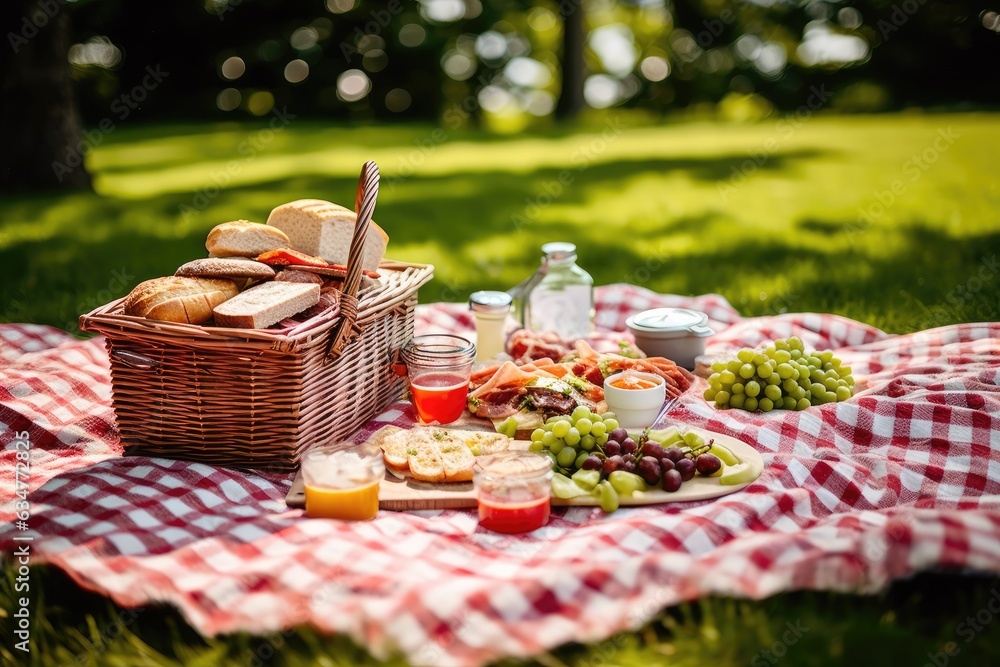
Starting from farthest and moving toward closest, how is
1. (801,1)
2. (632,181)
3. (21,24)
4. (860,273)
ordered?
1. (801,1)
2. (632,181)
3. (21,24)
4. (860,273)

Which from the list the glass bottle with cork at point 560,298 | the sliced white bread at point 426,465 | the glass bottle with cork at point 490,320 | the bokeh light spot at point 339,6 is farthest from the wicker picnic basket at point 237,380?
the bokeh light spot at point 339,6

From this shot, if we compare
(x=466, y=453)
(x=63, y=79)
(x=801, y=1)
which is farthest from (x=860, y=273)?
(x=801, y=1)

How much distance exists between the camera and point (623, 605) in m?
1.93

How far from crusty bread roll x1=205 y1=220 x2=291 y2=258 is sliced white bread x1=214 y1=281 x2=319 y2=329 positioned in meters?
0.25

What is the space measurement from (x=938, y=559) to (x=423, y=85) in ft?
44.7

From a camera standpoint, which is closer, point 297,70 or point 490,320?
point 490,320

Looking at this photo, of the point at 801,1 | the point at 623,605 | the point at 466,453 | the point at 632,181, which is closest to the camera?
the point at 623,605

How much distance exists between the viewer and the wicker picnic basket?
2.56 m

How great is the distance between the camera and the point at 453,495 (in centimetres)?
254

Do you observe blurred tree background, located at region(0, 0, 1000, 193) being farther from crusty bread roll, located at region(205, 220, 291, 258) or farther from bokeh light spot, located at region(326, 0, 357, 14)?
crusty bread roll, located at region(205, 220, 291, 258)

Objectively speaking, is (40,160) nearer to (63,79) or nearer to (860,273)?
(63,79)

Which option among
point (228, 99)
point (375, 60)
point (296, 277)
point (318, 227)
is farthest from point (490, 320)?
point (228, 99)

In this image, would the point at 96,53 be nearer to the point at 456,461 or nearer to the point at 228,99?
the point at 228,99

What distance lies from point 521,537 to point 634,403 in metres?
0.72
